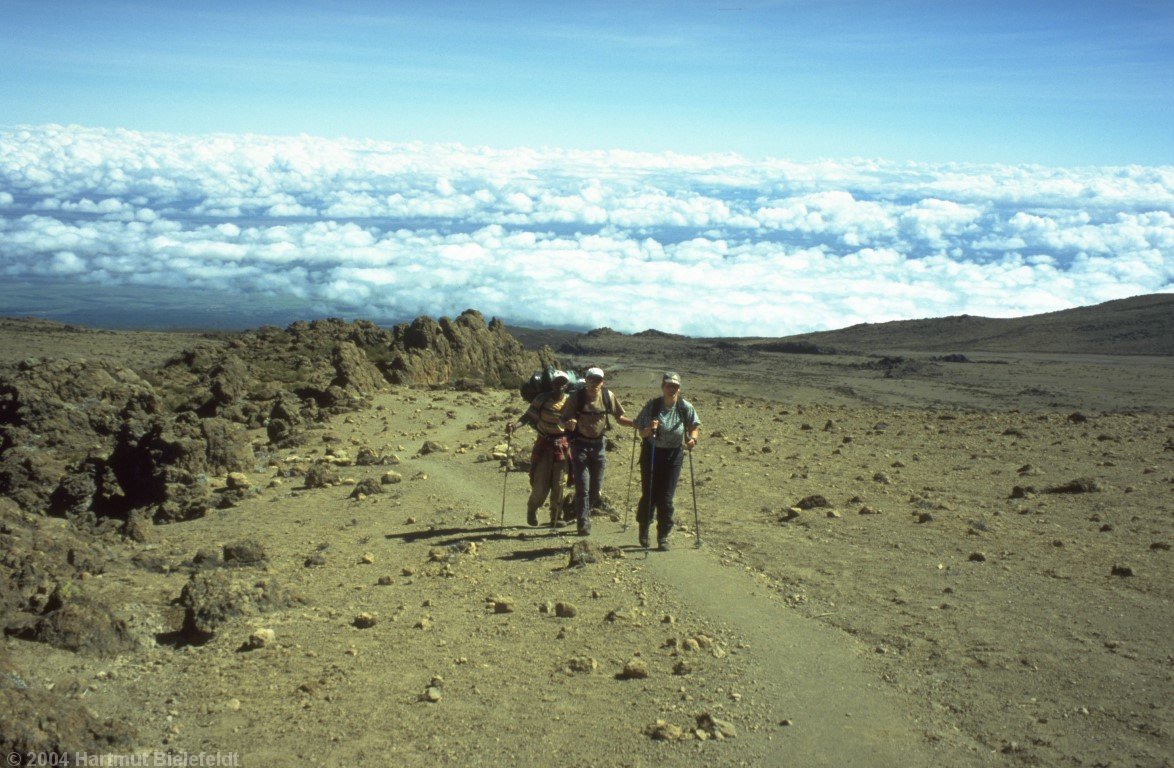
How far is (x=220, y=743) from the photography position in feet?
18.0

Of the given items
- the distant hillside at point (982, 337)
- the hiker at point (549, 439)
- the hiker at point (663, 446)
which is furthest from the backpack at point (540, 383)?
the distant hillside at point (982, 337)

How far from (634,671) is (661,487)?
3.23 meters

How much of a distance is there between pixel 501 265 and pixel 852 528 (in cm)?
19132

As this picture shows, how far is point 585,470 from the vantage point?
10219mm

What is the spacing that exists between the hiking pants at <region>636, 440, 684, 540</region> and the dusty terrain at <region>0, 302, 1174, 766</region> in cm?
32

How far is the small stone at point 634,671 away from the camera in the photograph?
646cm

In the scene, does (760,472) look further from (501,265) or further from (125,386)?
(501,265)

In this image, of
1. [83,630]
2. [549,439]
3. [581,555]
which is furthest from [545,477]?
[83,630]

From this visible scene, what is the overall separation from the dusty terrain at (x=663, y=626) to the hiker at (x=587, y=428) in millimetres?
564

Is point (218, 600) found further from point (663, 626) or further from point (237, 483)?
point (237, 483)

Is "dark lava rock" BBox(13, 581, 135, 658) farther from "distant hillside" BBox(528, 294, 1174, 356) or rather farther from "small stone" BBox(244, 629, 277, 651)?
"distant hillside" BBox(528, 294, 1174, 356)

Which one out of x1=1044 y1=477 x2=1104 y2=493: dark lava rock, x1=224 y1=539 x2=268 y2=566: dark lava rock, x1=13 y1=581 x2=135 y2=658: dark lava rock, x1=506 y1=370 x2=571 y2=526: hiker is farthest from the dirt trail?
x1=1044 y1=477 x2=1104 y2=493: dark lava rock

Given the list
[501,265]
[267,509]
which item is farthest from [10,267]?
[267,509]

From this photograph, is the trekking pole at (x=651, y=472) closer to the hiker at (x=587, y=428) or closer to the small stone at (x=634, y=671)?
the hiker at (x=587, y=428)
